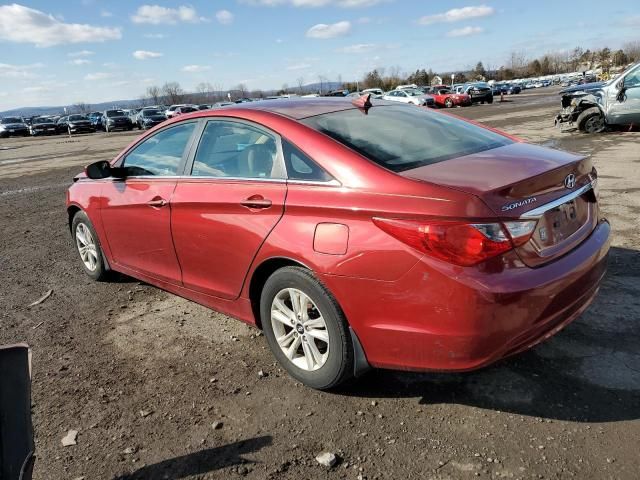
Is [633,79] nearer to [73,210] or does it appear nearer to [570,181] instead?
[570,181]

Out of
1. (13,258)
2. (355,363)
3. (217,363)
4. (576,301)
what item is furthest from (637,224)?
(13,258)

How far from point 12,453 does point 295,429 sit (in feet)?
4.21

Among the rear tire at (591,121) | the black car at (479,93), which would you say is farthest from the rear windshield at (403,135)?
the black car at (479,93)

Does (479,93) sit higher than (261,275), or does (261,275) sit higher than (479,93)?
(261,275)

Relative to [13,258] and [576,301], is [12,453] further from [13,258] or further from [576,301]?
[13,258]

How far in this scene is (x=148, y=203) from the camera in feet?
13.0

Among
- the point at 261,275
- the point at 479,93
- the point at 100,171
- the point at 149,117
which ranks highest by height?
the point at 100,171

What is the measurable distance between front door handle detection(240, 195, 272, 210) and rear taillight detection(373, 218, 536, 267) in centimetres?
96

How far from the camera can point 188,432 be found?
9.29ft

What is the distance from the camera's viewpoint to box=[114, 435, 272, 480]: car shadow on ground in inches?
99.9

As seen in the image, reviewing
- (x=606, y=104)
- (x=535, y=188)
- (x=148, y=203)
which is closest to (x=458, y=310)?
(x=535, y=188)

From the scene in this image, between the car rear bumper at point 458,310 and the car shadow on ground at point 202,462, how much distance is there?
2.49 feet

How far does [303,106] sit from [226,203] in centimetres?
88

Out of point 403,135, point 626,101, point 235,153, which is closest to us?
point 403,135
